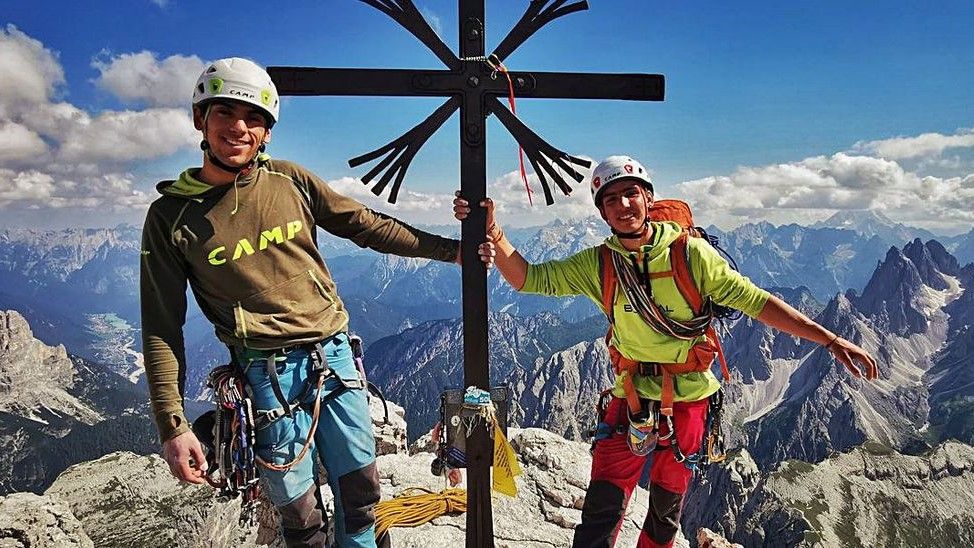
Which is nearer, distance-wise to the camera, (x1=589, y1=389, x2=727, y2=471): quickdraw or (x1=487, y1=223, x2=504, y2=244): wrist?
(x1=589, y1=389, x2=727, y2=471): quickdraw

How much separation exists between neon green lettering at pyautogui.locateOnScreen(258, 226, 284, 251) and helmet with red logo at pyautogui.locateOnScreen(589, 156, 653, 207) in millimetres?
3142

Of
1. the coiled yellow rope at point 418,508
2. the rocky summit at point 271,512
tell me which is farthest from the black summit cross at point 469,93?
the rocky summit at point 271,512

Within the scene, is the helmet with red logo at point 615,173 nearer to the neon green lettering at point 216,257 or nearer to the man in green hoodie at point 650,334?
the man in green hoodie at point 650,334

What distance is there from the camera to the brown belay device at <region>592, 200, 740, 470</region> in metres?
5.88

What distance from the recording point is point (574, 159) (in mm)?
6055

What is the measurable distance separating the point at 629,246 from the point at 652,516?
299 cm

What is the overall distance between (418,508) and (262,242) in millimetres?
4908

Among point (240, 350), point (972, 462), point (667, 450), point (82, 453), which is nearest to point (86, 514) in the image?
point (240, 350)

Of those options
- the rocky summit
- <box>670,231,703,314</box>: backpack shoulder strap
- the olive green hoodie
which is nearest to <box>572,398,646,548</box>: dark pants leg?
<box>670,231,703,314</box>: backpack shoulder strap

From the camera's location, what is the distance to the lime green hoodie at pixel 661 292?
5.81m

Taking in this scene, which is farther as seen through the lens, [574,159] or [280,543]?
[280,543]

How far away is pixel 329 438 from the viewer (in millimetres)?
5086

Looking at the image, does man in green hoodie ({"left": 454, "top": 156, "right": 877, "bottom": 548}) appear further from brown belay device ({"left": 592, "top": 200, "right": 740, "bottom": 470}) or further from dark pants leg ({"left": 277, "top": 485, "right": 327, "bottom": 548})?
dark pants leg ({"left": 277, "top": 485, "right": 327, "bottom": 548})

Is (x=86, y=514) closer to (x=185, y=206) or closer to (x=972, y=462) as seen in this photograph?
(x=185, y=206)
